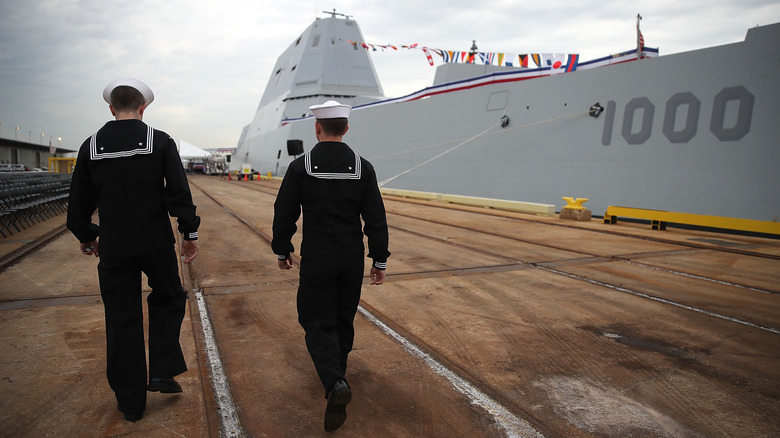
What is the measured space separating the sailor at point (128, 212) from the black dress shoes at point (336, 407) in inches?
37.5

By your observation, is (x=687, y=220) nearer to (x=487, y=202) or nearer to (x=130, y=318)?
(x=487, y=202)

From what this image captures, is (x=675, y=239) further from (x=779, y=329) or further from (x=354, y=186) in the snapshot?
(x=354, y=186)

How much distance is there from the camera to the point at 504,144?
43.4 feet

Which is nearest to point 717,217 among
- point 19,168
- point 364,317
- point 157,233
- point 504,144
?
point 504,144

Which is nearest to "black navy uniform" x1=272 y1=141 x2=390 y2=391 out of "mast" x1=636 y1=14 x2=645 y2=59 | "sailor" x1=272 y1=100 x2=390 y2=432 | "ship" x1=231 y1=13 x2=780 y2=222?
"sailor" x1=272 y1=100 x2=390 y2=432

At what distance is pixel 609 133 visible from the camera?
10.7 meters

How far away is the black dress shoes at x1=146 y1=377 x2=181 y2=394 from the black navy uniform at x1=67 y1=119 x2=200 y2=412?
82 mm

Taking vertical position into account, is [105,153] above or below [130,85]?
below

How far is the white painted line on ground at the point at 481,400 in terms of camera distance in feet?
6.92

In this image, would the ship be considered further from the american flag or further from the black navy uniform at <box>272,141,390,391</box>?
the black navy uniform at <box>272,141,390,391</box>

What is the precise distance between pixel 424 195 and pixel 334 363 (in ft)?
47.0

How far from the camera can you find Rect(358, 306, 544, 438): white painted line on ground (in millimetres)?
2109

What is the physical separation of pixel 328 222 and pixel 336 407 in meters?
0.88

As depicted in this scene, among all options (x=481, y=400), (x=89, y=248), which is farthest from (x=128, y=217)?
(x=481, y=400)
